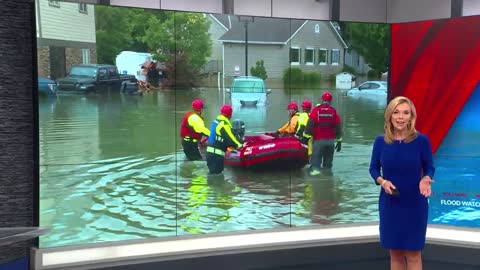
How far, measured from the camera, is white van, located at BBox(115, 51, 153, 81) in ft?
11.1

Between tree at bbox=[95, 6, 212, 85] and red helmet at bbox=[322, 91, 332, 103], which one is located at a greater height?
tree at bbox=[95, 6, 212, 85]

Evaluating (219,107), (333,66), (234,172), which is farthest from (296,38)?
(234,172)

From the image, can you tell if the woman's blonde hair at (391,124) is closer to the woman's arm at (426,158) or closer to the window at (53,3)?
the woman's arm at (426,158)

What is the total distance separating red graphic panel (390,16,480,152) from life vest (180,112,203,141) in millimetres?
1732

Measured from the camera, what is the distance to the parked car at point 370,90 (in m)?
3.97

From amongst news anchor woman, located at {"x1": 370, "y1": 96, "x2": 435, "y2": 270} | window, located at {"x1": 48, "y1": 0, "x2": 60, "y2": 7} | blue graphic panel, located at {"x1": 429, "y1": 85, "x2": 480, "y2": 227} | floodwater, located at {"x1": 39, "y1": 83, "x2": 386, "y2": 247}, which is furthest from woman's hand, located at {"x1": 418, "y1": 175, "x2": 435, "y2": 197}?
window, located at {"x1": 48, "y1": 0, "x2": 60, "y2": 7}

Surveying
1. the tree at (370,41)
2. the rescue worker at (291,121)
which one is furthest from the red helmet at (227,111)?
the tree at (370,41)

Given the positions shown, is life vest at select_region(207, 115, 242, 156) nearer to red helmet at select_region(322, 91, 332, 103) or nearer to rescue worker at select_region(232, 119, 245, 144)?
rescue worker at select_region(232, 119, 245, 144)

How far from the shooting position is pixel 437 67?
3451 mm

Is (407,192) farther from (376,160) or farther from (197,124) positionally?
(197,124)

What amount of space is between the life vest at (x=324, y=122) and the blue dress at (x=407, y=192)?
6.43ft

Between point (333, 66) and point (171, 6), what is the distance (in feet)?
5.31

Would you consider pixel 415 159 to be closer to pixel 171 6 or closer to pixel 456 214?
pixel 456 214

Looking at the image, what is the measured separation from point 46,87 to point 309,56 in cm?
220
